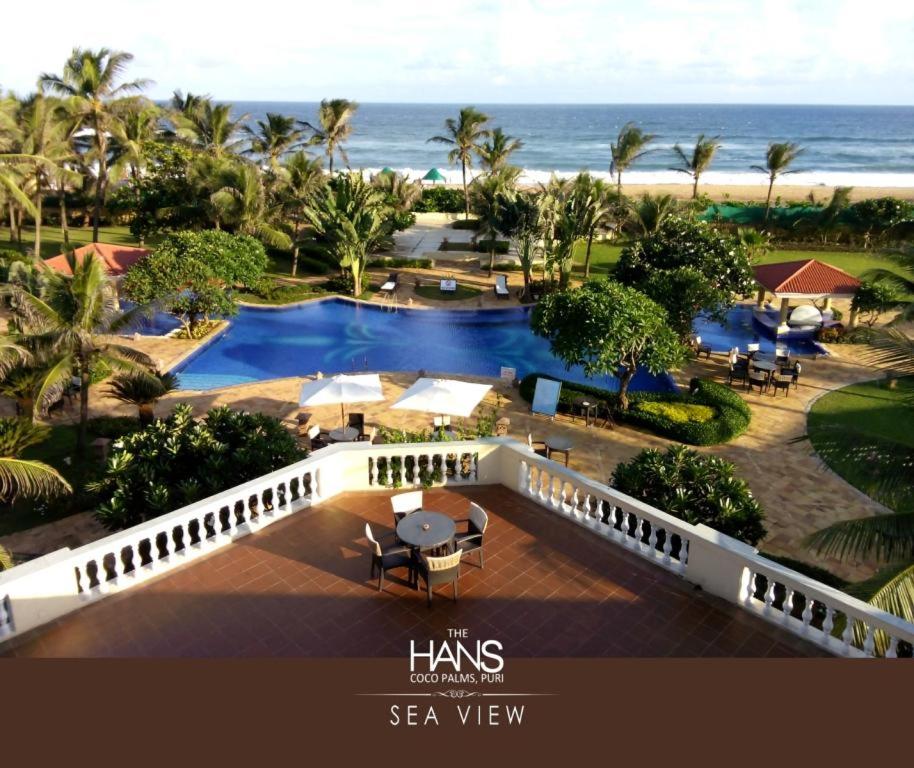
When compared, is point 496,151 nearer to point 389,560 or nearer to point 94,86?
point 94,86

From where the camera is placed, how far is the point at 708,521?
1113 centimetres

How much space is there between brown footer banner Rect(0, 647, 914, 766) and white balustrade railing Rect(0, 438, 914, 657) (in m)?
1.37

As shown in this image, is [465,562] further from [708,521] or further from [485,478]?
[708,521]

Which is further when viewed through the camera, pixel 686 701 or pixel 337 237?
pixel 337 237

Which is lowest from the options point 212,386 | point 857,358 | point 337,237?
point 212,386

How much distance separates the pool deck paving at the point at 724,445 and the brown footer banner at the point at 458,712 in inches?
238

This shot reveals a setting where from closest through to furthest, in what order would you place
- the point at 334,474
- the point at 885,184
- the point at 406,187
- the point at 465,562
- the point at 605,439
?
the point at 465,562 → the point at 334,474 → the point at 605,439 → the point at 406,187 → the point at 885,184

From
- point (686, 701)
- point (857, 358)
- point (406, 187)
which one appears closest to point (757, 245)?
point (857, 358)

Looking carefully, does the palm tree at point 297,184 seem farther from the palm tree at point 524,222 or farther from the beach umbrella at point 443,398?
the beach umbrella at point 443,398

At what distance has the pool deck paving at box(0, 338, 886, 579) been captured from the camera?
14.6 metres

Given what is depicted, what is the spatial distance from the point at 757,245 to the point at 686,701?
102 feet

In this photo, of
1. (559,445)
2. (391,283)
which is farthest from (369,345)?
(559,445)

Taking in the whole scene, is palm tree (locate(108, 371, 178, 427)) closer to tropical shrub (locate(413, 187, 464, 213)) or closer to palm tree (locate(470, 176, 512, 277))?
palm tree (locate(470, 176, 512, 277))

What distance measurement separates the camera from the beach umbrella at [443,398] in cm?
1589
